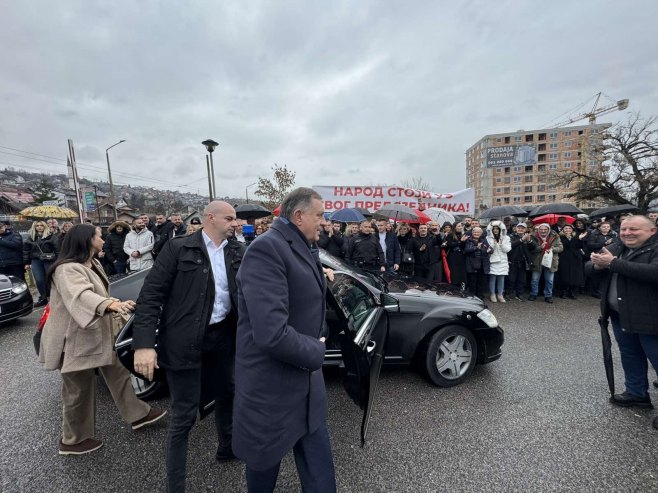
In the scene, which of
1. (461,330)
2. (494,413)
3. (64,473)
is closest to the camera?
(64,473)

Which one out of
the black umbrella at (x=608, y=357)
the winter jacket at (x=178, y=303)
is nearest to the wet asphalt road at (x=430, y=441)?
the black umbrella at (x=608, y=357)

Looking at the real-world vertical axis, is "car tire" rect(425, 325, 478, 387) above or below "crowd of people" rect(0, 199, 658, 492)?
below

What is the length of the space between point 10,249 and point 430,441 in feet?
28.8

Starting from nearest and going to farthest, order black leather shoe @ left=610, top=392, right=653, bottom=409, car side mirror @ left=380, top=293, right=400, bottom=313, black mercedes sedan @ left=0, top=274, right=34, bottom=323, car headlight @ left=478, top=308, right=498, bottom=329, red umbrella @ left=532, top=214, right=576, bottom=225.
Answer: black leather shoe @ left=610, top=392, right=653, bottom=409 → car side mirror @ left=380, top=293, right=400, bottom=313 → car headlight @ left=478, top=308, right=498, bottom=329 → black mercedes sedan @ left=0, top=274, right=34, bottom=323 → red umbrella @ left=532, top=214, right=576, bottom=225

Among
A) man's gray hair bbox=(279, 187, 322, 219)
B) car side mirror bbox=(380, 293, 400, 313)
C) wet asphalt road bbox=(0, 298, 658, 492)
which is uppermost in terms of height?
man's gray hair bbox=(279, 187, 322, 219)

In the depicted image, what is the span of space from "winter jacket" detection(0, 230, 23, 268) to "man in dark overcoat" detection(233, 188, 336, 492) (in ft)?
26.8

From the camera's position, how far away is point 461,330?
3316 millimetres

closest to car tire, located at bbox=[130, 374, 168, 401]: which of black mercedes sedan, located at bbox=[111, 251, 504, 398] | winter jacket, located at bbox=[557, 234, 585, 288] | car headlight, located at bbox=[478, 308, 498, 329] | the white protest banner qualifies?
black mercedes sedan, located at bbox=[111, 251, 504, 398]

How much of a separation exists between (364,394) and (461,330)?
6.43ft

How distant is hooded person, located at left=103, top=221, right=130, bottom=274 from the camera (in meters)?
7.04

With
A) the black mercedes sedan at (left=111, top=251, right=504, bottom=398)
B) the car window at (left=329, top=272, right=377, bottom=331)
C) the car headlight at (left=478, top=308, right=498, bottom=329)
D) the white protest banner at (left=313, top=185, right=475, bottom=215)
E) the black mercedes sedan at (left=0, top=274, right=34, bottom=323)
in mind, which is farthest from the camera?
the white protest banner at (left=313, top=185, right=475, bottom=215)

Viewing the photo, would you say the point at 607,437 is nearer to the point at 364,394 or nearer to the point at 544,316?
the point at 364,394

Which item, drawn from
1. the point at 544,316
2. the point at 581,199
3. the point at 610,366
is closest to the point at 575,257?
the point at 544,316

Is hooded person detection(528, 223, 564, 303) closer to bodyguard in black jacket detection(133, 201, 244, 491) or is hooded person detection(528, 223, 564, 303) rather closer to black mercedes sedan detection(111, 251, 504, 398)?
black mercedes sedan detection(111, 251, 504, 398)
